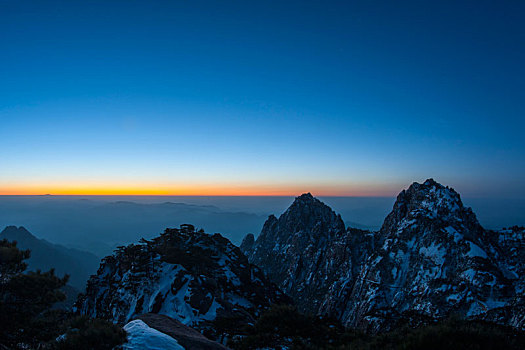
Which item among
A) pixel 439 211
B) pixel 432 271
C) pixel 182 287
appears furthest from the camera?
pixel 439 211

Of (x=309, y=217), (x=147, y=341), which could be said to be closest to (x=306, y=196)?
(x=309, y=217)

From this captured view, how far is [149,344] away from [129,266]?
82.6 ft

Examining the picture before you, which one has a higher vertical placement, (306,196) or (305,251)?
(306,196)

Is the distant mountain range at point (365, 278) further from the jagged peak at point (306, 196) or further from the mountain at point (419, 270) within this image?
the jagged peak at point (306, 196)

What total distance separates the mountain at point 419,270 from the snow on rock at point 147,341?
15.2 metres

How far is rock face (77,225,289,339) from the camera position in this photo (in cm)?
2425

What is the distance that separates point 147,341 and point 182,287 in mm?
19232

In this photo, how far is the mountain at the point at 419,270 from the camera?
1275 inches

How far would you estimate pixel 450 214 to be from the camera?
47.7m

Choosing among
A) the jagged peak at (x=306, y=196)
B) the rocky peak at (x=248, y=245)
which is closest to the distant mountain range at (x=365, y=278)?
the jagged peak at (x=306, y=196)

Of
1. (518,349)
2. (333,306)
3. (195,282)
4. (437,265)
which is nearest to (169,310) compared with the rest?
(195,282)

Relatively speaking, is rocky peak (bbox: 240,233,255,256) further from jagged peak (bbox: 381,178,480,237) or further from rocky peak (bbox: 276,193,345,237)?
jagged peak (bbox: 381,178,480,237)

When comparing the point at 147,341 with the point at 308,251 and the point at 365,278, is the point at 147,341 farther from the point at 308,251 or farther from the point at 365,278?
the point at 308,251

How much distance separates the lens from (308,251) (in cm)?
8162
